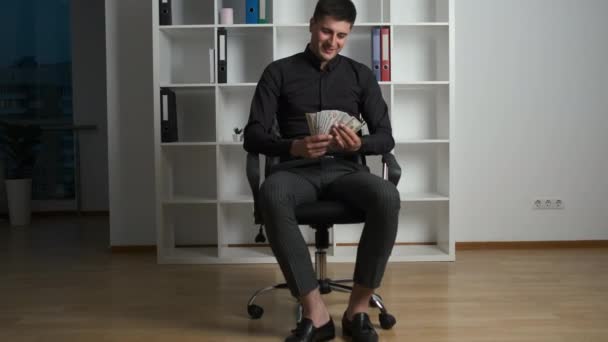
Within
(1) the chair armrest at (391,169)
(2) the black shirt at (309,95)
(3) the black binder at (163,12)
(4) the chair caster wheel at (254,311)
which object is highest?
(3) the black binder at (163,12)

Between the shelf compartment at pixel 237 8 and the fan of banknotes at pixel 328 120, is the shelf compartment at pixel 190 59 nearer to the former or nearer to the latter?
the shelf compartment at pixel 237 8

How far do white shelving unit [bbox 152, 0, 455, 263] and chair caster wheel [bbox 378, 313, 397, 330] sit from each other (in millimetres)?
1321

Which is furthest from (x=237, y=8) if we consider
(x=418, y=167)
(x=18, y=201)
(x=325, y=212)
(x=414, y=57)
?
(x=18, y=201)

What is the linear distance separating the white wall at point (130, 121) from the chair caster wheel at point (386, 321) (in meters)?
2.05

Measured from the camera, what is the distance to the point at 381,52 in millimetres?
3479

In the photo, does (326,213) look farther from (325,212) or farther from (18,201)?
(18,201)

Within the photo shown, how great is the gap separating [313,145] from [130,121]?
205 cm

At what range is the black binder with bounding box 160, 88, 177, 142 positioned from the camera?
3.45 metres

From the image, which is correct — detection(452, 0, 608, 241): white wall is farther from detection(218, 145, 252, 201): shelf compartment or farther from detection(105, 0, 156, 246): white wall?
detection(105, 0, 156, 246): white wall

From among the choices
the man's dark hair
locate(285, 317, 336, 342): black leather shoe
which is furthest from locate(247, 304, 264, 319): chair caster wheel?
the man's dark hair

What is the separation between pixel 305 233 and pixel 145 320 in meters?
1.64

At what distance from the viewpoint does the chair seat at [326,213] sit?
2154mm

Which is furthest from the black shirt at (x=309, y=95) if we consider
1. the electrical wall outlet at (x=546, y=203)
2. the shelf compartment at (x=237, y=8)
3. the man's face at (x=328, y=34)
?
the electrical wall outlet at (x=546, y=203)

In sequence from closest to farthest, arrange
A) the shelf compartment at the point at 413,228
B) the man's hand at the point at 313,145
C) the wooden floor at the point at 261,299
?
the man's hand at the point at 313,145
the wooden floor at the point at 261,299
the shelf compartment at the point at 413,228
